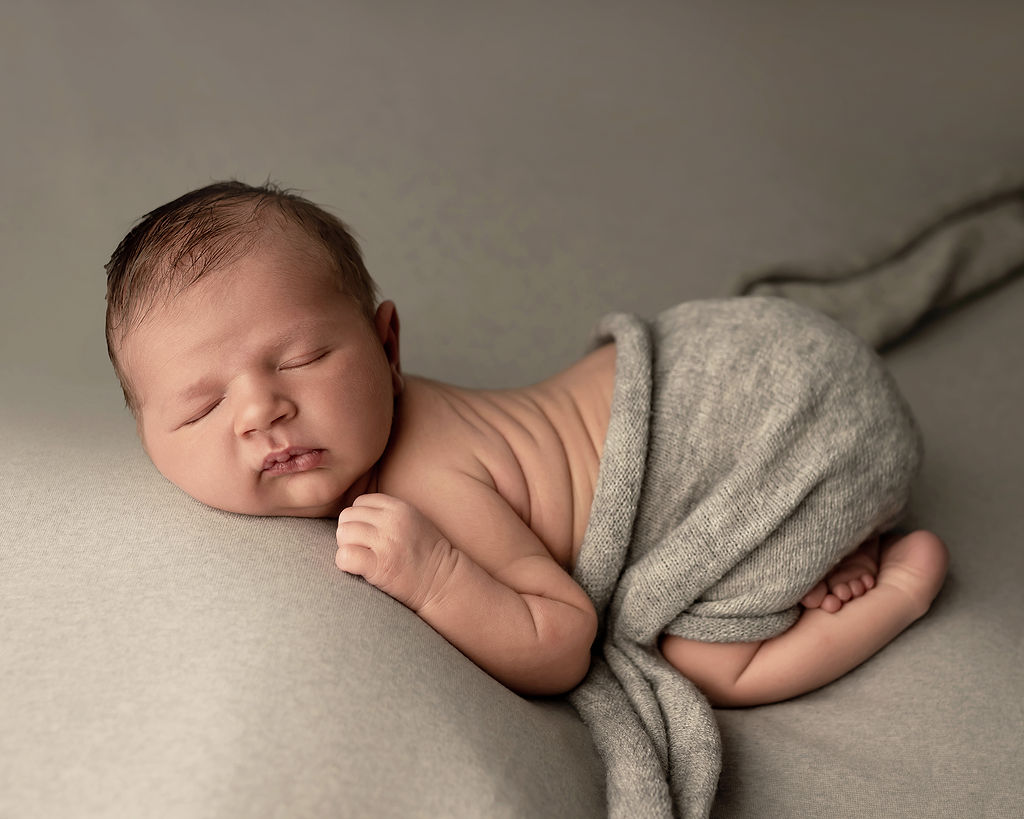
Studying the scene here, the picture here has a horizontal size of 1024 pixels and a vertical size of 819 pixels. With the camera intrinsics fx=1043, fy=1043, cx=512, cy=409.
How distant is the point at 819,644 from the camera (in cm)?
130

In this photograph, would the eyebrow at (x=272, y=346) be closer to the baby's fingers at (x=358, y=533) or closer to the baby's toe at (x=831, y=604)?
the baby's fingers at (x=358, y=533)

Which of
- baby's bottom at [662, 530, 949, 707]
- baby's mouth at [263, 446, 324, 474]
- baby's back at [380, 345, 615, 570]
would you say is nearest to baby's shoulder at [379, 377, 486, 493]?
baby's back at [380, 345, 615, 570]

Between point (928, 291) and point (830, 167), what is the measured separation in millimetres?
500

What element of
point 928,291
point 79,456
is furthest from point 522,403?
point 928,291

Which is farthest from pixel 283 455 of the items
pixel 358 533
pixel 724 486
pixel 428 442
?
pixel 724 486

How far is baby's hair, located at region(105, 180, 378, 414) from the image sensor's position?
1.14 meters

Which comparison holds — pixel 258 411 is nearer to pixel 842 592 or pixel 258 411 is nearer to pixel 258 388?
pixel 258 388

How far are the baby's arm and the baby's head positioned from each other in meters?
0.09

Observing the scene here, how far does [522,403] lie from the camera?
141 centimetres

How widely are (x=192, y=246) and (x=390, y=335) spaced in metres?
0.29

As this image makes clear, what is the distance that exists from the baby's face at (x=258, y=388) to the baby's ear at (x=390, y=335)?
13 centimetres

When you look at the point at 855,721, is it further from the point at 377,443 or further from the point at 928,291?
the point at 928,291

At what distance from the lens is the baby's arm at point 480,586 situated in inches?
42.7

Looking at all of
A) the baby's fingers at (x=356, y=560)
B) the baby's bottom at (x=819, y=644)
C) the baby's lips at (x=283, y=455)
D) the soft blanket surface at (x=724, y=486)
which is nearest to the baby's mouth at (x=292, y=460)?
the baby's lips at (x=283, y=455)
